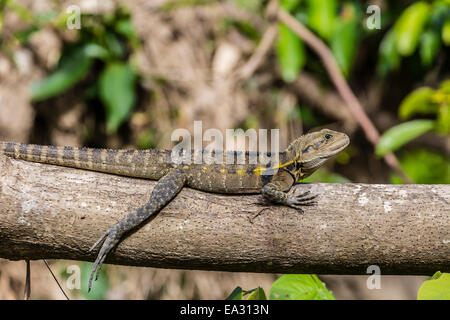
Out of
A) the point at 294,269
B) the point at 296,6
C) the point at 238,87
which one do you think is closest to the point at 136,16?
the point at 238,87

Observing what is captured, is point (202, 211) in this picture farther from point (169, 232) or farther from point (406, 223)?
point (406, 223)

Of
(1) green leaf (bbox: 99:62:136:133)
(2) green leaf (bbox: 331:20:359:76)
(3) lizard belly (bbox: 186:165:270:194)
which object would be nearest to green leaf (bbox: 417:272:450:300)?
(3) lizard belly (bbox: 186:165:270:194)

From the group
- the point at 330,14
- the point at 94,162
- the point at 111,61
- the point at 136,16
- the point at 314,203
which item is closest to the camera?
the point at 314,203

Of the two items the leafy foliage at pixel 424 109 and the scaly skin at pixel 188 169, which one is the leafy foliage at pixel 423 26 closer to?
the leafy foliage at pixel 424 109

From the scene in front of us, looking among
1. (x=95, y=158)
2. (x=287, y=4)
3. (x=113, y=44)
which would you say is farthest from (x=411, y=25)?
(x=95, y=158)

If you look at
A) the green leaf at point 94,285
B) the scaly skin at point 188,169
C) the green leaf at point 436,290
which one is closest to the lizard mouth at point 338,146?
the scaly skin at point 188,169
